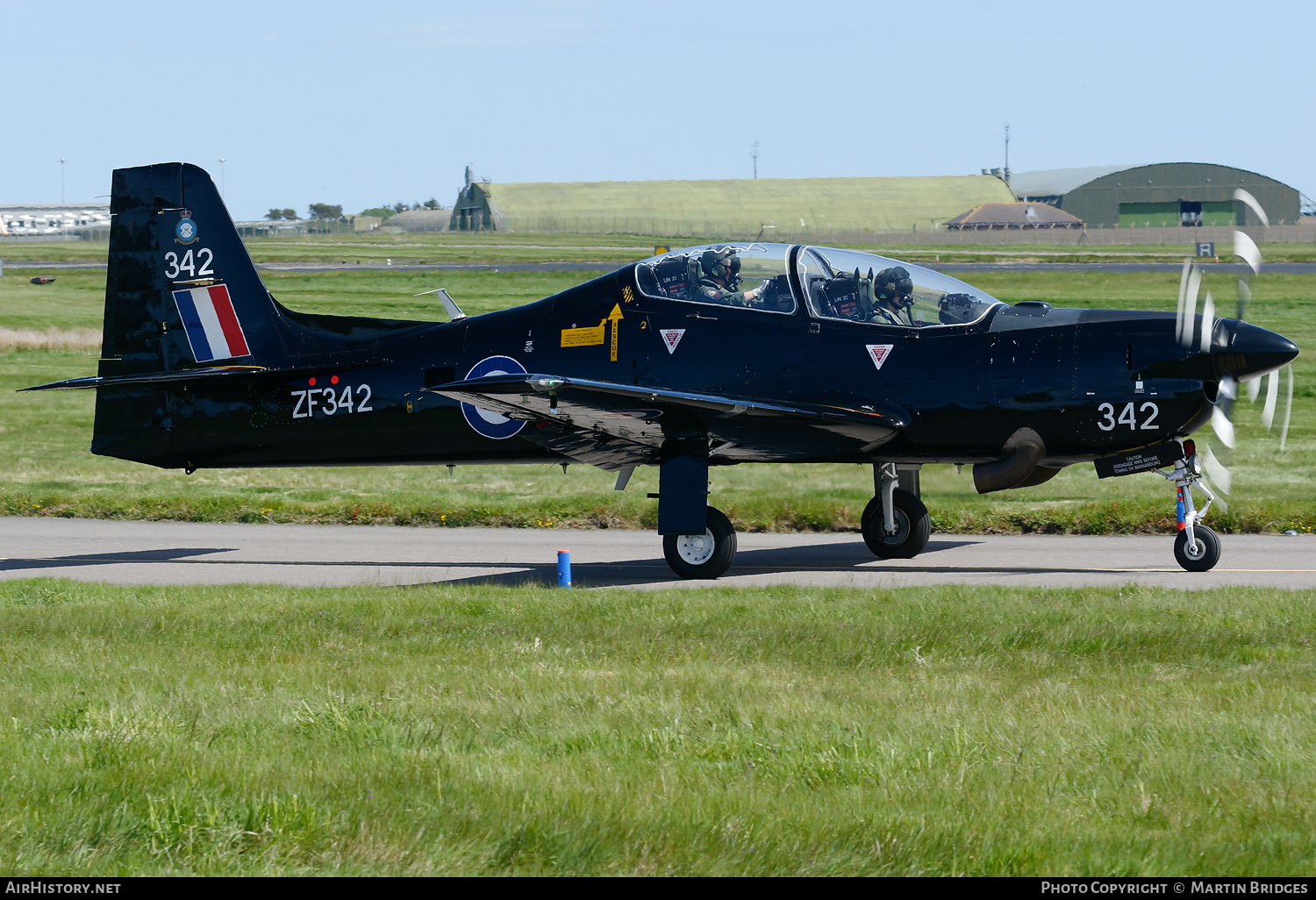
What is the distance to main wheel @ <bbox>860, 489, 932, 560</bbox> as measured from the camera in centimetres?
1316

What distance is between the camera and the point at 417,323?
1407 centimetres

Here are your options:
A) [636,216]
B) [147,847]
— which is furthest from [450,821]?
[636,216]

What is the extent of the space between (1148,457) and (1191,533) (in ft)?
2.76

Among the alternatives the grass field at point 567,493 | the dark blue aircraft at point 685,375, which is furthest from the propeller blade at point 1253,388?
the grass field at point 567,493

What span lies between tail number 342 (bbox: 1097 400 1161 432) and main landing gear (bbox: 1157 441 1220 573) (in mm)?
584

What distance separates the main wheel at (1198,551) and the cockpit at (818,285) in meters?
2.73

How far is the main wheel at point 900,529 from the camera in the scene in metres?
13.2

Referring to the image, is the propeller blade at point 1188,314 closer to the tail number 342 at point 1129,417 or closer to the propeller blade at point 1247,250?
the propeller blade at point 1247,250

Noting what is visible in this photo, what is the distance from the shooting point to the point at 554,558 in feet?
44.4

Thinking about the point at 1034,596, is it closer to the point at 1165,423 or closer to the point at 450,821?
the point at 1165,423

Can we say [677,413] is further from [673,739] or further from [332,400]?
[673,739]

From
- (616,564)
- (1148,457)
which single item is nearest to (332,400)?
(616,564)

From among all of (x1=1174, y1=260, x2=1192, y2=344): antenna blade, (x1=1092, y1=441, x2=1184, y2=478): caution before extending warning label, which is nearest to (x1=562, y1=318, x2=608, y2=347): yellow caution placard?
(x1=1092, y1=441, x2=1184, y2=478): caution before extending warning label

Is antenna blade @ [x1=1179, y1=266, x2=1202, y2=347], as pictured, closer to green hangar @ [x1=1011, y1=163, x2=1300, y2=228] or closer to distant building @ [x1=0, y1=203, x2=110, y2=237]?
green hangar @ [x1=1011, y1=163, x2=1300, y2=228]
